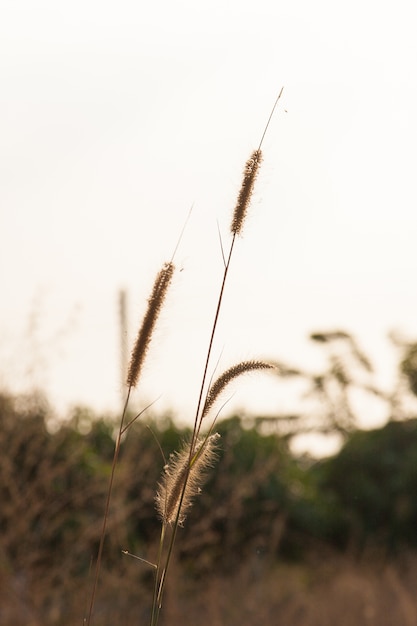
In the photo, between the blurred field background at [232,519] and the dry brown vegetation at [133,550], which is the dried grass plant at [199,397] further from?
the dry brown vegetation at [133,550]

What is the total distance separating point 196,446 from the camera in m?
1.99

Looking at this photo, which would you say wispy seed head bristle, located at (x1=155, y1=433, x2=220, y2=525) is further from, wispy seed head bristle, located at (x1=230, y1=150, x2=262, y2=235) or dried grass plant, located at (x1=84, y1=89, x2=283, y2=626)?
wispy seed head bristle, located at (x1=230, y1=150, x2=262, y2=235)

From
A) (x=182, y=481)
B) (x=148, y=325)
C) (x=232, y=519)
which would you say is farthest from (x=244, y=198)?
(x=232, y=519)

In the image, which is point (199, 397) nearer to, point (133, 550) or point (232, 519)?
point (133, 550)

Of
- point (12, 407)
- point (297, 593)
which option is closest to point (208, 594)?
point (297, 593)

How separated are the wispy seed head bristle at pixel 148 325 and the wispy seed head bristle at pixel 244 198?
0.52 feet

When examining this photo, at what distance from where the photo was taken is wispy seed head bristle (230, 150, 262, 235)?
1976 millimetres

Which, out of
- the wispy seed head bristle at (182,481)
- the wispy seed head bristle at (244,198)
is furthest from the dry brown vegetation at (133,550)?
the wispy seed head bristle at (244,198)

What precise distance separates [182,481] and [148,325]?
12.1 inches

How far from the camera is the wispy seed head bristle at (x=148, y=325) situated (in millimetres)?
1983

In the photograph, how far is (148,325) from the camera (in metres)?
1.99

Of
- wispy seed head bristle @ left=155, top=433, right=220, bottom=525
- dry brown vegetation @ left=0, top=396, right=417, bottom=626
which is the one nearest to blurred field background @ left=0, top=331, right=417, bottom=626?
dry brown vegetation @ left=0, top=396, right=417, bottom=626

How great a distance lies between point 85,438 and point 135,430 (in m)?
0.42

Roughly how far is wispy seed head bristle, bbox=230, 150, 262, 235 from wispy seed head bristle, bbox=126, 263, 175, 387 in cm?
16
